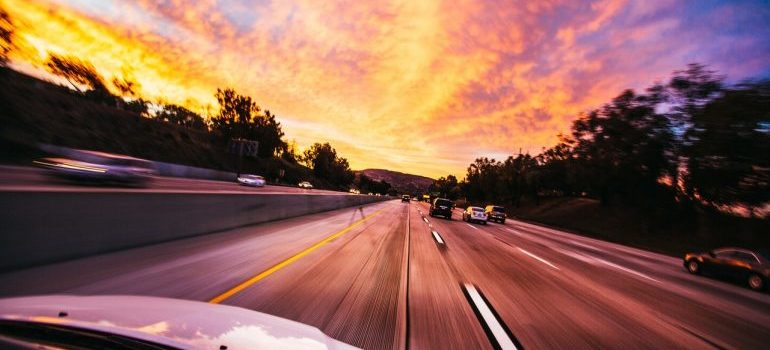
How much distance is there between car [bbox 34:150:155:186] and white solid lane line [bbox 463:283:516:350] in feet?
55.7

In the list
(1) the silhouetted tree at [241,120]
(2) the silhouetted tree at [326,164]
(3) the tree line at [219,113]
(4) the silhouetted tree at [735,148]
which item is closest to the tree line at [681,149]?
(4) the silhouetted tree at [735,148]

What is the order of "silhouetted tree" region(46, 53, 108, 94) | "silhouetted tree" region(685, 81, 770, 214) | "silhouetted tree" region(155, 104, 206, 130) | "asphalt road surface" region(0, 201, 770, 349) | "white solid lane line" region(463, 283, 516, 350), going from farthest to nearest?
"silhouetted tree" region(155, 104, 206, 130) < "silhouetted tree" region(46, 53, 108, 94) < "silhouetted tree" region(685, 81, 770, 214) < "asphalt road surface" region(0, 201, 770, 349) < "white solid lane line" region(463, 283, 516, 350)

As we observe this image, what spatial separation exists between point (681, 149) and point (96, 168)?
44.6 m

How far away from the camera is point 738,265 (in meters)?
11.6

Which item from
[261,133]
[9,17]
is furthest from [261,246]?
[261,133]

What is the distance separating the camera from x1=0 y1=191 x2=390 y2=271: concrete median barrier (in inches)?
218

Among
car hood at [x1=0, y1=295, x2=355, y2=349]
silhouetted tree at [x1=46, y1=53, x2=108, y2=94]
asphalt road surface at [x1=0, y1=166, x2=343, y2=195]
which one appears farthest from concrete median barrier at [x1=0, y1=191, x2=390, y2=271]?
silhouetted tree at [x1=46, y1=53, x2=108, y2=94]

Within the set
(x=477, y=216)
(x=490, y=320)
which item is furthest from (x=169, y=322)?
(x=477, y=216)

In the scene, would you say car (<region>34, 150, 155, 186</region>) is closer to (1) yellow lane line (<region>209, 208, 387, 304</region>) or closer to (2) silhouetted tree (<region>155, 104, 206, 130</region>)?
(1) yellow lane line (<region>209, 208, 387, 304</region>)

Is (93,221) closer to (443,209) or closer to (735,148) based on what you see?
(443,209)

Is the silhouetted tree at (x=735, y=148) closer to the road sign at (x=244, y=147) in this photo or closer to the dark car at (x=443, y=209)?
the dark car at (x=443, y=209)

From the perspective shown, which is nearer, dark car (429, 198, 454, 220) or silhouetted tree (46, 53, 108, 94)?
dark car (429, 198, 454, 220)

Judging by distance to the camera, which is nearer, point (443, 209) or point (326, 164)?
point (443, 209)

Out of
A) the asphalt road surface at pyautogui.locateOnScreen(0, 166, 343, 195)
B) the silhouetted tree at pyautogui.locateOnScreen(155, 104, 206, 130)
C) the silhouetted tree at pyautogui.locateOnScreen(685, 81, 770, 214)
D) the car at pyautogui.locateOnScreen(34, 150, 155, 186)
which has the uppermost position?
the silhouetted tree at pyautogui.locateOnScreen(155, 104, 206, 130)
